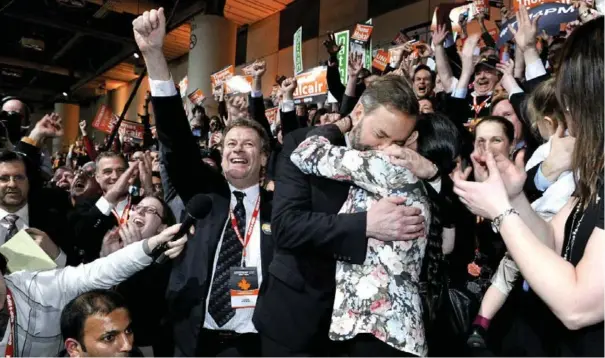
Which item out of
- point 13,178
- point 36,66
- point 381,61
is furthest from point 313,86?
point 36,66

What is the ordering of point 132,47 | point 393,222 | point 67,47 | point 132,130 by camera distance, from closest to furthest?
1. point 393,222
2. point 132,130
3. point 132,47
4. point 67,47

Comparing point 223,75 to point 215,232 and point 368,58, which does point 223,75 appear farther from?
point 215,232

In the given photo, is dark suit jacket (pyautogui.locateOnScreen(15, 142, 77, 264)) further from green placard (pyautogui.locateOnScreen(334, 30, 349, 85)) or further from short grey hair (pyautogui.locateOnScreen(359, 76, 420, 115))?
green placard (pyautogui.locateOnScreen(334, 30, 349, 85))

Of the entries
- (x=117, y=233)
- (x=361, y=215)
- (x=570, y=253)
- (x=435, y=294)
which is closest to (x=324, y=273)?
(x=361, y=215)

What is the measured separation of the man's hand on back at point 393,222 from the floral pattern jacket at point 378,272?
41mm

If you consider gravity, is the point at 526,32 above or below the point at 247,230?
above

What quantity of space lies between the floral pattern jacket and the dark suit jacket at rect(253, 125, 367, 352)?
7cm

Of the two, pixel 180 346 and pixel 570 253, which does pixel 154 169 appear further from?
pixel 570 253

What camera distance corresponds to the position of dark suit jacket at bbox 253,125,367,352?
64.9 inches

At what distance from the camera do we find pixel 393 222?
61.9 inches

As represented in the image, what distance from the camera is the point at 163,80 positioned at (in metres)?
2.41

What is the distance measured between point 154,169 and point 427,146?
3290 millimetres

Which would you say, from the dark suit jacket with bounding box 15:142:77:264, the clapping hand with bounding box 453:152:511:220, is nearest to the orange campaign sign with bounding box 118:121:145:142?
the dark suit jacket with bounding box 15:142:77:264

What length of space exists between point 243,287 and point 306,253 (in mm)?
536
